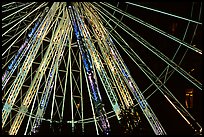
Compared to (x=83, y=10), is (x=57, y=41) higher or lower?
lower

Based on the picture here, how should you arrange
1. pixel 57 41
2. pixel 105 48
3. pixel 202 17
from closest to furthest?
pixel 202 17 → pixel 105 48 → pixel 57 41

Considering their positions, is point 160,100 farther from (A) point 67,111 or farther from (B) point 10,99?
(B) point 10,99

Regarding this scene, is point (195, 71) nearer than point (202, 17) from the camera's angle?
No

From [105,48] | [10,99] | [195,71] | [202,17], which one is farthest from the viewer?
[195,71]

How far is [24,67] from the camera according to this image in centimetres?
980

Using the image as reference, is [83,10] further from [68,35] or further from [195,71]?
[195,71]

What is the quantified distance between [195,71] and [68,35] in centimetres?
518

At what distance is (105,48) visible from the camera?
10.2m

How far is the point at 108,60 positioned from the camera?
32.1 ft

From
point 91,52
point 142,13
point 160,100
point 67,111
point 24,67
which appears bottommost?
point 67,111

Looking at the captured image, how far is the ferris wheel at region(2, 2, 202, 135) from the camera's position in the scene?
973 centimetres

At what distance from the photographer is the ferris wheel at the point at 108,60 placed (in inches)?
383

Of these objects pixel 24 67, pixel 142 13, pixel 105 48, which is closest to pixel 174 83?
pixel 142 13

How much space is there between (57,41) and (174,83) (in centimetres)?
510
